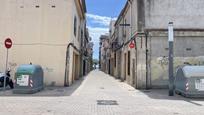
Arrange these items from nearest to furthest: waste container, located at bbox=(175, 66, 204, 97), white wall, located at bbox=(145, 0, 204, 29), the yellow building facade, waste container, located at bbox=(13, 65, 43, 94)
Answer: waste container, located at bbox=(175, 66, 204, 97)
waste container, located at bbox=(13, 65, 43, 94)
white wall, located at bbox=(145, 0, 204, 29)
the yellow building facade

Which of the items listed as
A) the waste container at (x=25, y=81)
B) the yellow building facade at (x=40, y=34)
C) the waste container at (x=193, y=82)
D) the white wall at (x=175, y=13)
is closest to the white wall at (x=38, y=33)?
the yellow building facade at (x=40, y=34)

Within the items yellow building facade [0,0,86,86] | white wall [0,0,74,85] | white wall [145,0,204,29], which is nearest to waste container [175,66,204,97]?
white wall [145,0,204,29]

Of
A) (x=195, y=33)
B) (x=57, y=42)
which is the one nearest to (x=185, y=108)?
(x=195, y=33)

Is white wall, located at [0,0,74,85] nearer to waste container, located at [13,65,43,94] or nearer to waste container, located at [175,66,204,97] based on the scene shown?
waste container, located at [13,65,43,94]

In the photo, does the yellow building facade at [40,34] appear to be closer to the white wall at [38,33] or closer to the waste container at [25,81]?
the white wall at [38,33]

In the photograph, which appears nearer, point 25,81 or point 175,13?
point 25,81

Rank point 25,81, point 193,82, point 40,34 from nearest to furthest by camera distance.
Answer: point 193,82, point 25,81, point 40,34

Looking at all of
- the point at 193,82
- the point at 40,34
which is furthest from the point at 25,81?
the point at 193,82

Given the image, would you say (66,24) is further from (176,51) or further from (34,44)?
(176,51)

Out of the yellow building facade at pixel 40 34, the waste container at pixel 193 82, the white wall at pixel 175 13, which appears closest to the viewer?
the waste container at pixel 193 82

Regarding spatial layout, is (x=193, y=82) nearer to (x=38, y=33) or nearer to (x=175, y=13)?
(x=175, y=13)

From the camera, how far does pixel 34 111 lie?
9219mm

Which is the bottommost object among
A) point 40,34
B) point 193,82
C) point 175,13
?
point 193,82

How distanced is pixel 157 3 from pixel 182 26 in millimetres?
2283
